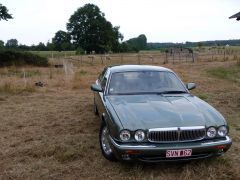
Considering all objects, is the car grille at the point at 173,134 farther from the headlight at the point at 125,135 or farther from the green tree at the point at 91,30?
the green tree at the point at 91,30

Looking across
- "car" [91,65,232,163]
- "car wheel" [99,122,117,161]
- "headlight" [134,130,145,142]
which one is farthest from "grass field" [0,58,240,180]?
"headlight" [134,130,145,142]

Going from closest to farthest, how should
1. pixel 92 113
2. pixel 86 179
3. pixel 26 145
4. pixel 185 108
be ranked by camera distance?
pixel 86 179 < pixel 185 108 < pixel 26 145 < pixel 92 113

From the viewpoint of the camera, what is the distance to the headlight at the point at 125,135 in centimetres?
490

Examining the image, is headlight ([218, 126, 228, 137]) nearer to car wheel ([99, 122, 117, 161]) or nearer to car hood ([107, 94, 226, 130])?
car hood ([107, 94, 226, 130])

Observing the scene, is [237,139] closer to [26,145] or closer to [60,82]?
[26,145]

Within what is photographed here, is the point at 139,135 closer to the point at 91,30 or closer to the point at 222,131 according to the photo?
the point at 222,131

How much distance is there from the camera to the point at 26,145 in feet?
21.8

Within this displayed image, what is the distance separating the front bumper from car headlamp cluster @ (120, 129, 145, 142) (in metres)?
0.07

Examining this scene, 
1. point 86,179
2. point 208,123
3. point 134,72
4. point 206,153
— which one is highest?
point 134,72

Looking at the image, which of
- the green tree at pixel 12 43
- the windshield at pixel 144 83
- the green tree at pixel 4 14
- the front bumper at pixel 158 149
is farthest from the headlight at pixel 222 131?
the green tree at pixel 12 43

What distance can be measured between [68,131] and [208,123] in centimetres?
350

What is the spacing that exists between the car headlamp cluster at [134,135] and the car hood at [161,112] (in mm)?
61

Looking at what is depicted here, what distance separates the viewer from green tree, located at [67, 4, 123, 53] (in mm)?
66188

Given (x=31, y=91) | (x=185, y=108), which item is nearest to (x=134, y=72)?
(x=185, y=108)
